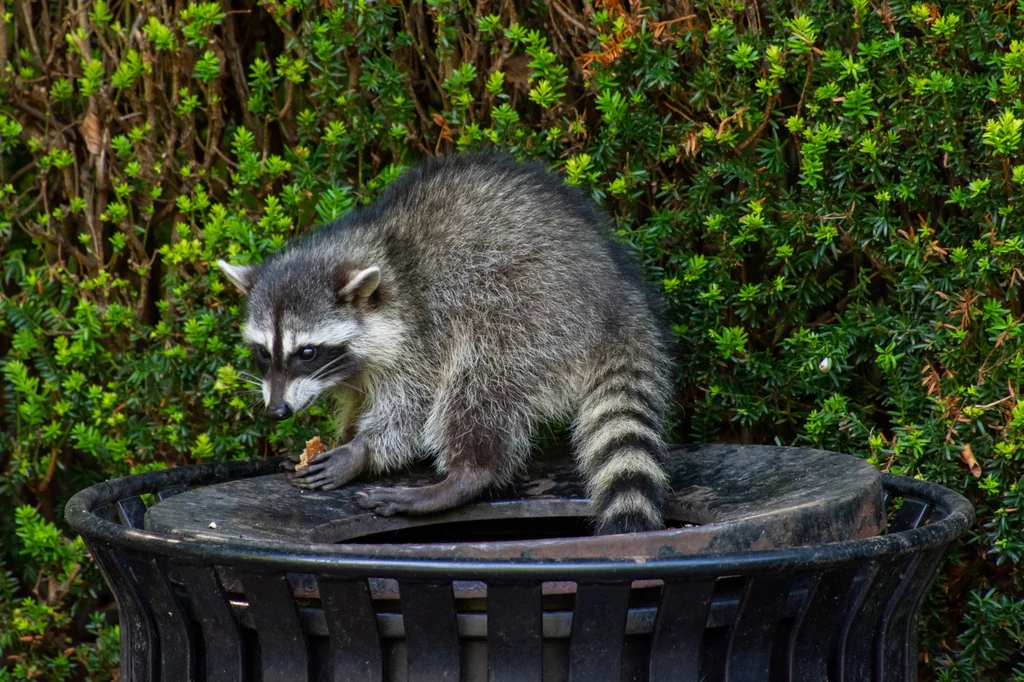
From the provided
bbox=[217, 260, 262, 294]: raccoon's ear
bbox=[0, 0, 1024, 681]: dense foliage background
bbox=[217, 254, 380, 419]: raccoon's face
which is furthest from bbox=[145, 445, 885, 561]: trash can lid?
bbox=[217, 260, 262, 294]: raccoon's ear

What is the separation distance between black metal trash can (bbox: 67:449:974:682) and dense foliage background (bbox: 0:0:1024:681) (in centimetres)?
105

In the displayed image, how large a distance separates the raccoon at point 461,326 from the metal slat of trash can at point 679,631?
929 mm

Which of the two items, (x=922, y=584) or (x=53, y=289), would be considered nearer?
(x=922, y=584)

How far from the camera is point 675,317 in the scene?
123 inches

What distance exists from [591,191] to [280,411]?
3.43 feet

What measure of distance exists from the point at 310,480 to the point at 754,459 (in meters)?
1.09

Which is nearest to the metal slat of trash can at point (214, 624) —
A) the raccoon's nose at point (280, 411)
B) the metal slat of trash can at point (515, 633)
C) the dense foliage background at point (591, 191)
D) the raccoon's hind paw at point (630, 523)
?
the metal slat of trash can at point (515, 633)

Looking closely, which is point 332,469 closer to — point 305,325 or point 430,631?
point 305,325

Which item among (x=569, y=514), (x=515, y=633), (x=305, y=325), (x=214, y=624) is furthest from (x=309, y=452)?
(x=515, y=633)

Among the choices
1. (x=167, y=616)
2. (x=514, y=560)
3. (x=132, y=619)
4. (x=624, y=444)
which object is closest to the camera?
(x=514, y=560)

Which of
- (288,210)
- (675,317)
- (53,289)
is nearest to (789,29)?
(675,317)

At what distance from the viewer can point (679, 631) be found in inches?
66.8

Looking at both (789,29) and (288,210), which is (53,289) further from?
(789,29)

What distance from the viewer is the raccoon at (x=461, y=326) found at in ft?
9.18
